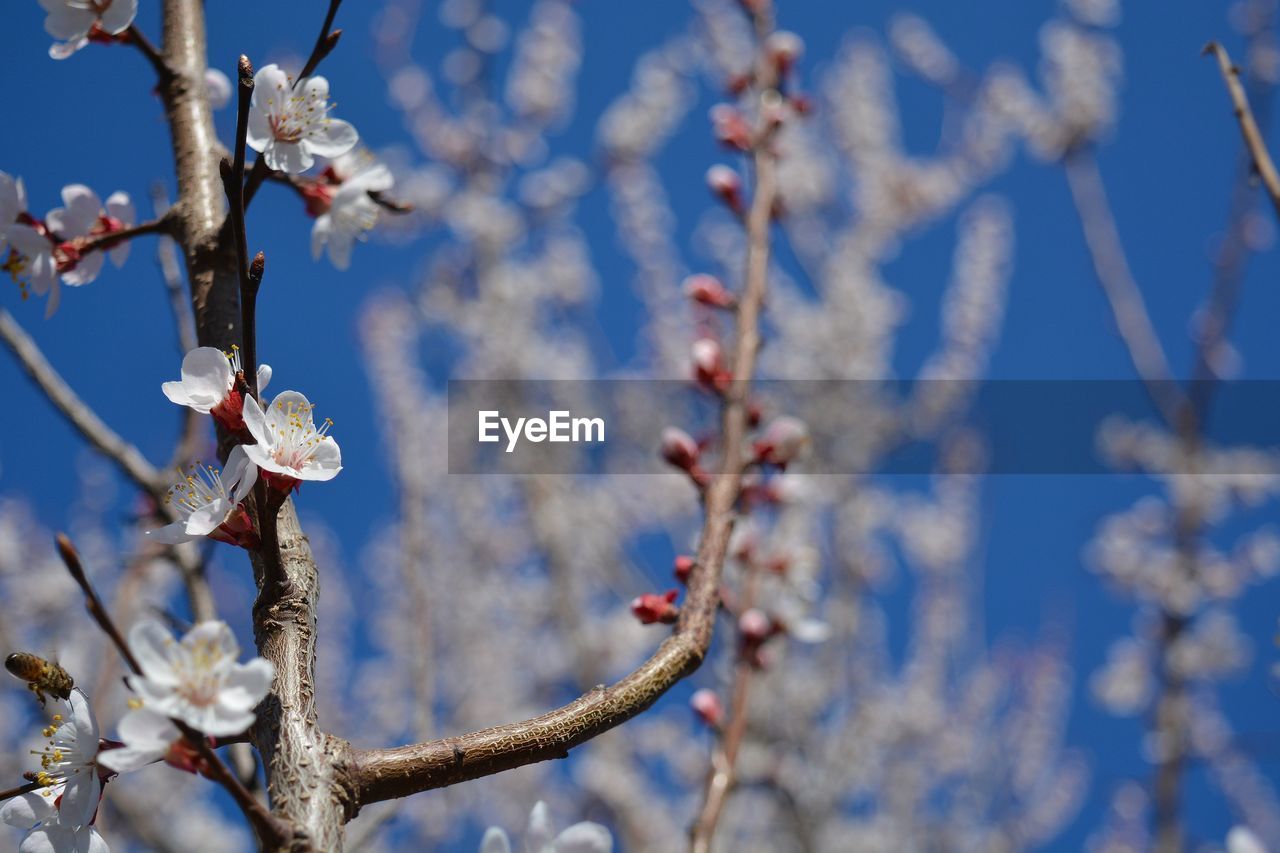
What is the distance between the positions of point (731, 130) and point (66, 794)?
5.83ft

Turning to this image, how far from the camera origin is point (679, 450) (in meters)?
1.57

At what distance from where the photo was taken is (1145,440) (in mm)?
6496

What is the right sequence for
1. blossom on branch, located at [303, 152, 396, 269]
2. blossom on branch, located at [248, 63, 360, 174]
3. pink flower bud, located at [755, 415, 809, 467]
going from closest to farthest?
1. blossom on branch, located at [248, 63, 360, 174]
2. blossom on branch, located at [303, 152, 396, 269]
3. pink flower bud, located at [755, 415, 809, 467]

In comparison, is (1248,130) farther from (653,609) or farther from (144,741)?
(144,741)

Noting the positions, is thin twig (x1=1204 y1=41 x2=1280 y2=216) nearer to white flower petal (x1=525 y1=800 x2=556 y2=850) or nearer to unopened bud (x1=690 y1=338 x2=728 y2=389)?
unopened bud (x1=690 y1=338 x2=728 y2=389)

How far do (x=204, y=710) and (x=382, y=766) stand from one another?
15 cm

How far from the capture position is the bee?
Result: 0.75 metres

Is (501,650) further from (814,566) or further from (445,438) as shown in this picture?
(814,566)

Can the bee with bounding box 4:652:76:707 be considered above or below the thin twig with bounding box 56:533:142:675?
below

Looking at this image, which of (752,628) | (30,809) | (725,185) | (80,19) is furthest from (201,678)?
(725,185)

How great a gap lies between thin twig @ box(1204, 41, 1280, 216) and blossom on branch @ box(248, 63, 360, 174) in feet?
3.69

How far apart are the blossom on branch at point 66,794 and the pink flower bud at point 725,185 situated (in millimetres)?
1689

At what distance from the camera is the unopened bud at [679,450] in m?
1.56

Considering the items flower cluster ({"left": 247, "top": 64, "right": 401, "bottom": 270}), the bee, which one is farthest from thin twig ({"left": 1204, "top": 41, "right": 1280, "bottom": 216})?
the bee
